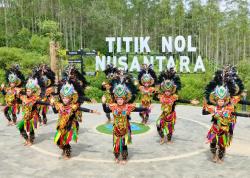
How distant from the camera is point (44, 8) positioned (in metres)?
Result: 60.9

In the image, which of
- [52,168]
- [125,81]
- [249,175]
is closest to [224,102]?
[249,175]

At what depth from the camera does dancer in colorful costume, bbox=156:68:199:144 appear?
1200 cm

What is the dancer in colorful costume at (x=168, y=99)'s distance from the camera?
39.4ft

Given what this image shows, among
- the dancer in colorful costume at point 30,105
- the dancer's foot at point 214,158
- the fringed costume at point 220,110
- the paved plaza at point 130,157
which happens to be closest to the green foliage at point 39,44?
the paved plaza at point 130,157

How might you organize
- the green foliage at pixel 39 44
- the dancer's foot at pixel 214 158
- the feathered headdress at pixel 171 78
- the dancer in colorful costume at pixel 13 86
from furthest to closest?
1. the green foliage at pixel 39 44
2. the dancer in colorful costume at pixel 13 86
3. the feathered headdress at pixel 171 78
4. the dancer's foot at pixel 214 158

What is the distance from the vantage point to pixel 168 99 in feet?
39.4

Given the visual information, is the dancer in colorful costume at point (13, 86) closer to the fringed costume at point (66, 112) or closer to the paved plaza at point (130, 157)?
the paved plaza at point (130, 157)

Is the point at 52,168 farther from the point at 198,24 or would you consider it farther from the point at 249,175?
the point at 198,24

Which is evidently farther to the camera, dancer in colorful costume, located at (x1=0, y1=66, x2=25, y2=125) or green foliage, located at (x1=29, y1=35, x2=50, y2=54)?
green foliage, located at (x1=29, y1=35, x2=50, y2=54)

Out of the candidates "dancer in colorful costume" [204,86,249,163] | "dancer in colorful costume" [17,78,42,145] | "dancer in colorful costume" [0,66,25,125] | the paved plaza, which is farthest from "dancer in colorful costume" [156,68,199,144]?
"dancer in colorful costume" [0,66,25,125]

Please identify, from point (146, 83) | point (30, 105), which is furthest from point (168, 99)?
point (30, 105)

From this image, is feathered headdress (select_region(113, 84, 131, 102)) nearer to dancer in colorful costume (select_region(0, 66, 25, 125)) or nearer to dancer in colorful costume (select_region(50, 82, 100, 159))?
dancer in colorful costume (select_region(50, 82, 100, 159))

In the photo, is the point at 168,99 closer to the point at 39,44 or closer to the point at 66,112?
the point at 66,112

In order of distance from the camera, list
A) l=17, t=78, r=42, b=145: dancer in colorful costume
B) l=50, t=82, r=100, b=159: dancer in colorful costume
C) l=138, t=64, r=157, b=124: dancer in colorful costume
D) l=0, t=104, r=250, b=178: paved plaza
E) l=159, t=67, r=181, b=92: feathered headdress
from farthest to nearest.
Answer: l=138, t=64, r=157, b=124: dancer in colorful costume → l=159, t=67, r=181, b=92: feathered headdress → l=17, t=78, r=42, b=145: dancer in colorful costume → l=50, t=82, r=100, b=159: dancer in colorful costume → l=0, t=104, r=250, b=178: paved plaza
